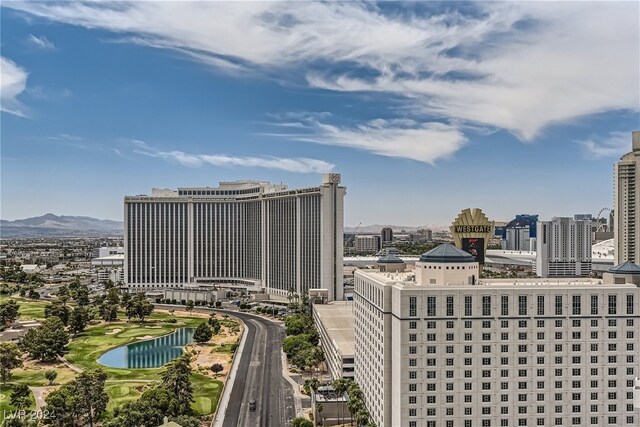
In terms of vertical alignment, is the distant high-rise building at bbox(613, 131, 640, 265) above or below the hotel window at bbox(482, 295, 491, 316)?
above

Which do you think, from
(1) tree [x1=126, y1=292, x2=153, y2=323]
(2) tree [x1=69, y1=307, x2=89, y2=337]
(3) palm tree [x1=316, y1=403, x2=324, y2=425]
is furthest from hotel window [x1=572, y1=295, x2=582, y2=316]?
(1) tree [x1=126, y1=292, x2=153, y2=323]

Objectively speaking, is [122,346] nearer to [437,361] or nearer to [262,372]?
[262,372]

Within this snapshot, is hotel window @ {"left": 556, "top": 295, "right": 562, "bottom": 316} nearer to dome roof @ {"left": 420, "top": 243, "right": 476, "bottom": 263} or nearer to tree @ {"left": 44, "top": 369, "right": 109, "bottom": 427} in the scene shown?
dome roof @ {"left": 420, "top": 243, "right": 476, "bottom": 263}

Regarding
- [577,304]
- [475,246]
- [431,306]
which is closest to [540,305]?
[577,304]

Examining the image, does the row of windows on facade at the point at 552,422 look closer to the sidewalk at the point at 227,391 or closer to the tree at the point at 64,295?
the sidewalk at the point at 227,391

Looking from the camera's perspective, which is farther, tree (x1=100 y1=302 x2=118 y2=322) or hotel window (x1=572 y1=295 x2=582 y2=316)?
tree (x1=100 y1=302 x2=118 y2=322)

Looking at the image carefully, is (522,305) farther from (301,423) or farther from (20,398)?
(20,398)
